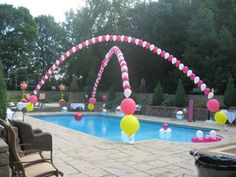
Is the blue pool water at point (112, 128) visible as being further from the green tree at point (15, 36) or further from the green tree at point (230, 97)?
the green tree at point (15, 36)

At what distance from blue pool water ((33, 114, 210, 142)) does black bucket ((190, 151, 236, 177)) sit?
294 inches

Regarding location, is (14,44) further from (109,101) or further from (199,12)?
(199,12)

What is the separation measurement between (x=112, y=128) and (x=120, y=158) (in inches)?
338

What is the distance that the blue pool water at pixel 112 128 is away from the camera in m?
11.8

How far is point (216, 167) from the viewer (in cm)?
343

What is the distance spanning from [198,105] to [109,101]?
7626 millimetres

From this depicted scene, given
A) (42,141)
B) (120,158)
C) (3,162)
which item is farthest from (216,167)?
(120,158)

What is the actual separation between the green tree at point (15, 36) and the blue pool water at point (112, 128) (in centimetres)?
1652

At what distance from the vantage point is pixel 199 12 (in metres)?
19.8

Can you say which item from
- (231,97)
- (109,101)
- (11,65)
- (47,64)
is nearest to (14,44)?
(11,65)

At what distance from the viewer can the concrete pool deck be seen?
509cm

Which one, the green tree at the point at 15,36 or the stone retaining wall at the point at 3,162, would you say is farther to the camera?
the green tree at the point at 15,36

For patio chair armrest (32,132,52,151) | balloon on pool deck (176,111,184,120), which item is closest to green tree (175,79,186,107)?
balloon on pool deck (176,111,184,120)

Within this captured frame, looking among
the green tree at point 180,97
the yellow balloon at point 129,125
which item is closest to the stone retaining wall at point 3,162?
the yellow balloon at point 129,125
